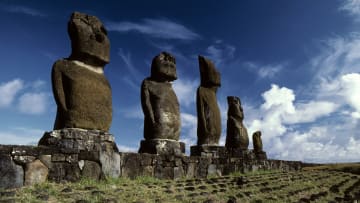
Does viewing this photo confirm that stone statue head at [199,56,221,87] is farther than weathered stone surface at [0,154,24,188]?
Yes

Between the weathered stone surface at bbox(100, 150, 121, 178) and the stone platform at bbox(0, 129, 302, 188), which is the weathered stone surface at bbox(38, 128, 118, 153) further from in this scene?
the weathered stone surface at bbox(100, 150, 121, 178)

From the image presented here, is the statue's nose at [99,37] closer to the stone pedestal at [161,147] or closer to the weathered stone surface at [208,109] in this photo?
the stone pedestal at [161,147]

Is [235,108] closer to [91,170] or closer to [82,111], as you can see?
[82,111]

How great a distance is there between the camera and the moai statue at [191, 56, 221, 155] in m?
12.0

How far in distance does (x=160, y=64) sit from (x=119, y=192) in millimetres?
5023

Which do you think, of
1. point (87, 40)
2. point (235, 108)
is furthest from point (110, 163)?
point (235, 108)

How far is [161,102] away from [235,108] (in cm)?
541

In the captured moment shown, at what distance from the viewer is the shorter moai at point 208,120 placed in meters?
12.0

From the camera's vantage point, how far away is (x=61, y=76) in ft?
24.0

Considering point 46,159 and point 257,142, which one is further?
point 257,142

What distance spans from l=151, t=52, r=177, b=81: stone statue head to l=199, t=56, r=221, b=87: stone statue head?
266cm

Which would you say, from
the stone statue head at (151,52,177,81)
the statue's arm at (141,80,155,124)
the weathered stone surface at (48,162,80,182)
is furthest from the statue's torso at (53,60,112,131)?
the stone statue head at (151,52,177,81)

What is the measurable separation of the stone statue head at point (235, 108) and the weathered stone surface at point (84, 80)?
288 inches

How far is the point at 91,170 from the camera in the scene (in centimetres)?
670
